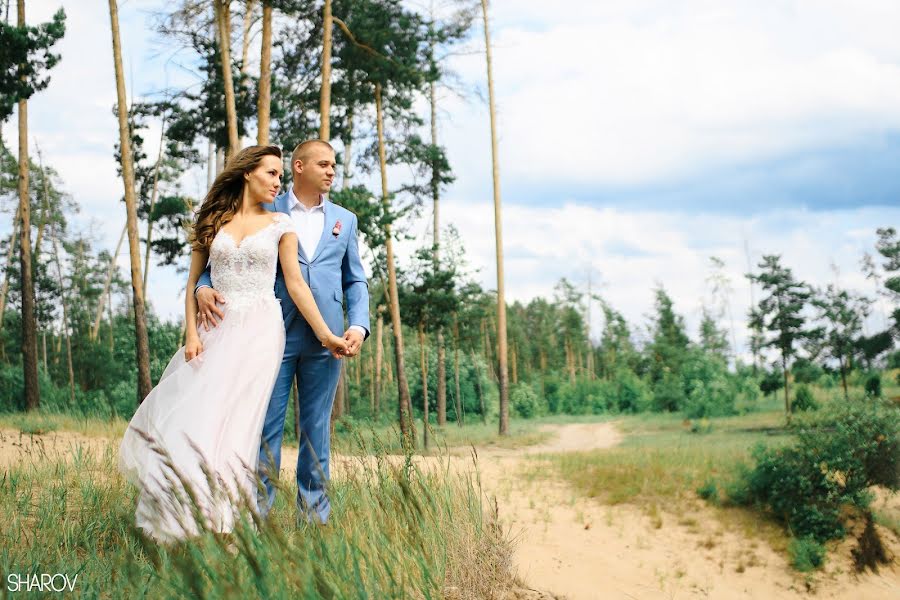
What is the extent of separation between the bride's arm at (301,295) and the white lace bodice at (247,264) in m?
0.04

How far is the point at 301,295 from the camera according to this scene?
365cm

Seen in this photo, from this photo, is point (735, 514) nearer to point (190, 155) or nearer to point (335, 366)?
point (335, 366)

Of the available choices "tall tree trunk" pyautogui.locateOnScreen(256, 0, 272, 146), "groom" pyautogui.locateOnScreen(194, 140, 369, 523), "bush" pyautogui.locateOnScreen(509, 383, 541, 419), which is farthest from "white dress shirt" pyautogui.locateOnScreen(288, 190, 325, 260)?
"bush" pyautogui.locateOnScreen(509, 383, 541, 419)

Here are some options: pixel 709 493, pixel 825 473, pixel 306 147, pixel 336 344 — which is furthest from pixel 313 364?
pixel 825 473

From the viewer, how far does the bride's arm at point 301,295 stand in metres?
3.62

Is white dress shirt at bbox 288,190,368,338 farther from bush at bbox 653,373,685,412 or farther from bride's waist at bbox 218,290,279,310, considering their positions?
bush at bbox 653,373,685,412

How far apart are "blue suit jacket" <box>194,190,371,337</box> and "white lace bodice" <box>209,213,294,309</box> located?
148 mm

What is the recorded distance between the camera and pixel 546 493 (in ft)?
32.0

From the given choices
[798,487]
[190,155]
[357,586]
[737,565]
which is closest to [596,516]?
[737,565]

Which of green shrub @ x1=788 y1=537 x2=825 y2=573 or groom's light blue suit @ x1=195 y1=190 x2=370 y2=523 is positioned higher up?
groom's light blue suit @ x1=195 y1=190 x2=370 y2=523

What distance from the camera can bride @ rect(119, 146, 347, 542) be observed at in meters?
3.40

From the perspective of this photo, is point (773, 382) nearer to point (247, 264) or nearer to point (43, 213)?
point (247, 264)

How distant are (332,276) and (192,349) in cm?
78

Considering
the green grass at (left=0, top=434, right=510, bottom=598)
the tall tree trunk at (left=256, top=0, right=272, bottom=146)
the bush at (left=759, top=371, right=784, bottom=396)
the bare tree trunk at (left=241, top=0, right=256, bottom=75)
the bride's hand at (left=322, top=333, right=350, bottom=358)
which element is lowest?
the bush at (left=759, top=371, right=784, bottom=396)
